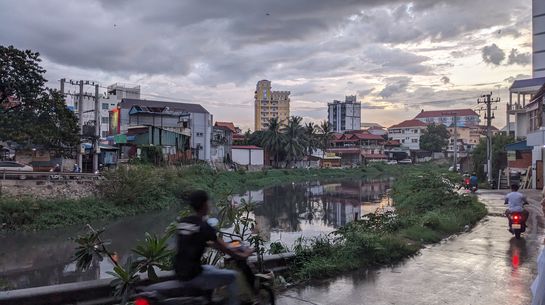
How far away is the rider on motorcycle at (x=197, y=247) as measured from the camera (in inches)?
153

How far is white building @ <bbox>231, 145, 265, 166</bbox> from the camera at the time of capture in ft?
200

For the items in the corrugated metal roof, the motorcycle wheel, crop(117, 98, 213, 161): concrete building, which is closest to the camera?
the motorcycle wheel

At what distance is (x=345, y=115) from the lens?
114 meters

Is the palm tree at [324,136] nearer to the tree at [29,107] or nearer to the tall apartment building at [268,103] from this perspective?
the tree at [29,107]

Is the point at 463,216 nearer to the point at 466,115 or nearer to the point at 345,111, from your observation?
the point at 345,111

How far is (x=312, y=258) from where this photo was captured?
7.14 meters

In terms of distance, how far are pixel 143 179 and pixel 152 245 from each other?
2282 centimetres

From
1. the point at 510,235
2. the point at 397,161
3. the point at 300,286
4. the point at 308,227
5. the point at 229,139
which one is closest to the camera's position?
the point at 300,286

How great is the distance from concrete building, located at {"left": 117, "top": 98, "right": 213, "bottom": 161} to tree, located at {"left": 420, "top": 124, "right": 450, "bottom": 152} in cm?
4410

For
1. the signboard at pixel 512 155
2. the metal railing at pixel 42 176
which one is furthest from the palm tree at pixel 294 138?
the metal railing at pixel 42 176

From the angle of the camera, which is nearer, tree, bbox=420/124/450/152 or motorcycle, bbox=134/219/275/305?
motorcycle, bbox=134/219/275/305

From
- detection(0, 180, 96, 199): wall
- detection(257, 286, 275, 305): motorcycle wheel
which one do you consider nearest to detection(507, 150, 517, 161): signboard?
detection(0, 180, 96, 199): wall

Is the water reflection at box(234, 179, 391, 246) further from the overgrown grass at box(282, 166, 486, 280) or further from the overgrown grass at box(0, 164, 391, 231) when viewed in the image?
the overgrown grass at box(0, 164, 391, 231)

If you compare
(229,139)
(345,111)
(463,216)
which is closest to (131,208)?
(463,216)
